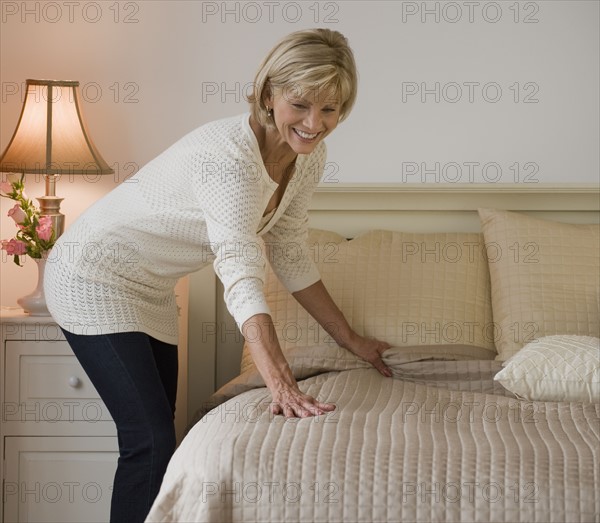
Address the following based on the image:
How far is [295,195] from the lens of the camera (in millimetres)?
2029

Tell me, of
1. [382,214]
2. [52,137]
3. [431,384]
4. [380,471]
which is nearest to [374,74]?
[382,214]

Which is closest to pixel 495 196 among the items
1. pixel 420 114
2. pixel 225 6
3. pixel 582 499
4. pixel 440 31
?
pixel 420 114

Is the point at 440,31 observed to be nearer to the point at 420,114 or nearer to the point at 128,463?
the point at 420,114

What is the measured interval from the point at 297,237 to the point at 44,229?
750 millimetres

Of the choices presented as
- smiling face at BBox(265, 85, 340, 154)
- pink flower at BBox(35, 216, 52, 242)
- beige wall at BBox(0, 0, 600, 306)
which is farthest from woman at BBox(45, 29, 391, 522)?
beige wall at BBox(0, 0, 600, 306)

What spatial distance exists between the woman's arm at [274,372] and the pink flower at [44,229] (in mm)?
922

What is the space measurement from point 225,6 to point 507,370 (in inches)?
58.5

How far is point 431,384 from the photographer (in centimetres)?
208

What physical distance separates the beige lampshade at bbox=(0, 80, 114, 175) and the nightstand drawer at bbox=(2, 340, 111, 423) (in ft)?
1.62

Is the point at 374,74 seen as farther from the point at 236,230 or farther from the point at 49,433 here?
the point at 49,433

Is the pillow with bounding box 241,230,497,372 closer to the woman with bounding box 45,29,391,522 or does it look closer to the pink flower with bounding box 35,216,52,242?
the woman with bounding box 45,29,391,522

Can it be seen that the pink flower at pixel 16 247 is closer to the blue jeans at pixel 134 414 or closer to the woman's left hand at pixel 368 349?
Answer: the blue jeans at pixel 134 414

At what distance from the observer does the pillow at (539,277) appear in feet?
7.74

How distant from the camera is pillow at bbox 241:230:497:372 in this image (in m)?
2.37
